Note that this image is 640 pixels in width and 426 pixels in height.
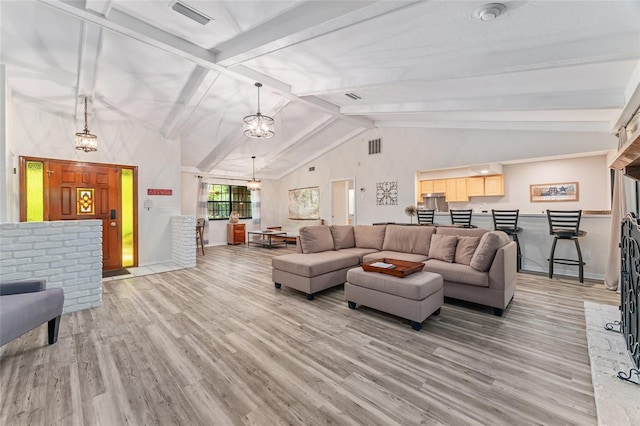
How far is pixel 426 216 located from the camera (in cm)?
593

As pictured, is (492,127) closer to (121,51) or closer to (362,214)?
(362,214)

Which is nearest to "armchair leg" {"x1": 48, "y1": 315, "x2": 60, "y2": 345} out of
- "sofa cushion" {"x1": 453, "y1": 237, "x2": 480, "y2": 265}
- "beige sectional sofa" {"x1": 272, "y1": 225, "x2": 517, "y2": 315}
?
"beige sectional sofa" {"x1": 272, "y1": 225, "x2": 517, "y2": 315}

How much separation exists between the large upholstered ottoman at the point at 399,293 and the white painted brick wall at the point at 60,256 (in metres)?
3.16

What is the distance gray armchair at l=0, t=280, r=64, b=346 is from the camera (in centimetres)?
192

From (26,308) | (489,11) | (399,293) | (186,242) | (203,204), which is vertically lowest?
(399,293)

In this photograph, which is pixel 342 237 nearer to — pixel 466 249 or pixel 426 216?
pixel 466 249

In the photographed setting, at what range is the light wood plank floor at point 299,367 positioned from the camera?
Answer: 162cm

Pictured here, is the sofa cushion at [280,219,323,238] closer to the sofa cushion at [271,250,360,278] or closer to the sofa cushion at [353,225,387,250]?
the sofa cushion at [353,225,387,250]

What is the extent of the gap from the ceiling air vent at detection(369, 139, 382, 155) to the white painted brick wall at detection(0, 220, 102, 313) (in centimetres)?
637

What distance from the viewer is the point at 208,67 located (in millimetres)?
3812

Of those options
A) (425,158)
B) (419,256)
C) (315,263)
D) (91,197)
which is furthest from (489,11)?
(91,197)

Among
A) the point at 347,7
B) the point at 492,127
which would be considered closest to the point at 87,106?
the point at 347,7

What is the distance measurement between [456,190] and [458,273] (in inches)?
152

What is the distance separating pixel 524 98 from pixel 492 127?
1.74 m
